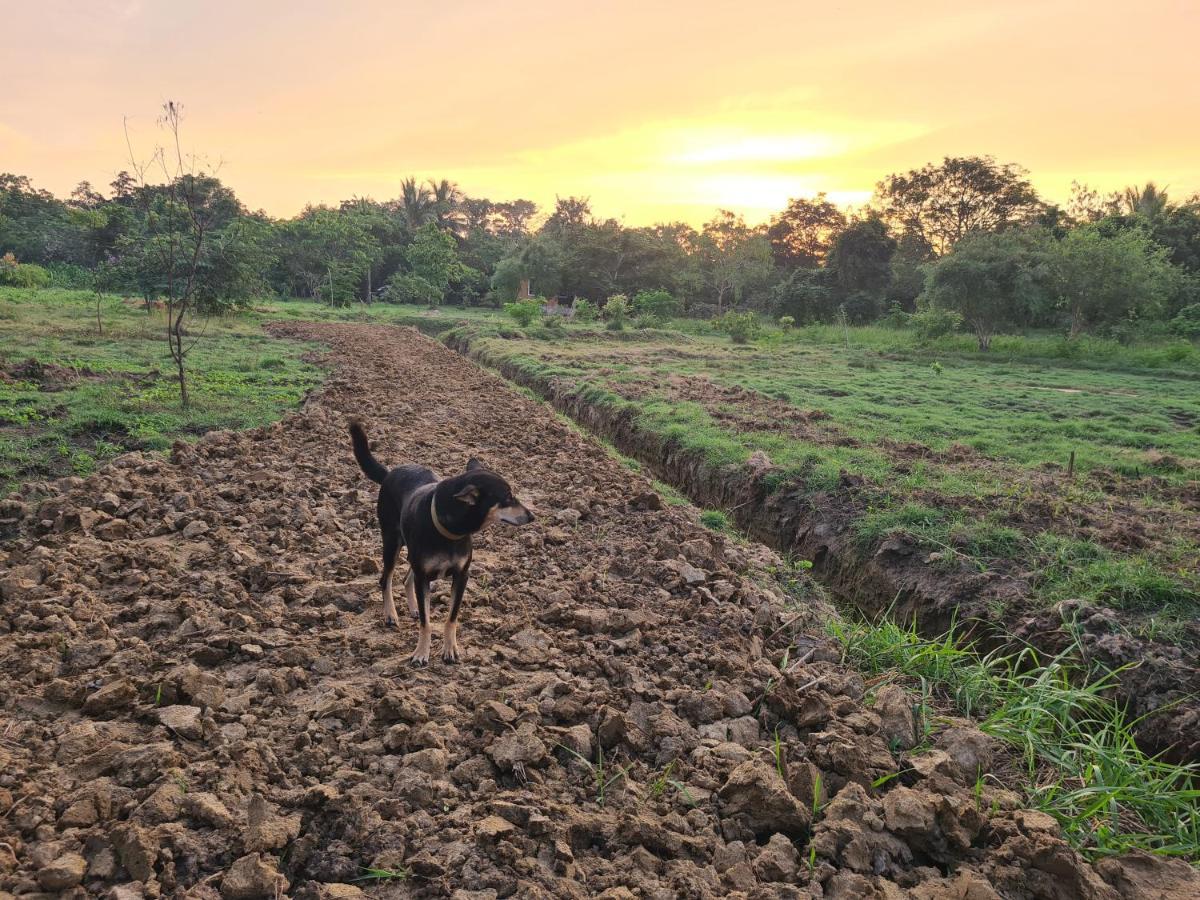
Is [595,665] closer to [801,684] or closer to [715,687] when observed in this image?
[715,687]

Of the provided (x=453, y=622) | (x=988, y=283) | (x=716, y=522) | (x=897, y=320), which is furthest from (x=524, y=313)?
(x=453, y=622)

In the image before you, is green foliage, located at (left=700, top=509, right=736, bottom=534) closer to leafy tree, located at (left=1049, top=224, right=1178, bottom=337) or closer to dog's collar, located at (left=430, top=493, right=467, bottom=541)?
dog's collar, located at (left=430, top=493, right=467, bottom=541)

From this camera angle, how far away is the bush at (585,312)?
3791cm

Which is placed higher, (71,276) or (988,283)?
(71,276)

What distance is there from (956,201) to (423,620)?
152ft

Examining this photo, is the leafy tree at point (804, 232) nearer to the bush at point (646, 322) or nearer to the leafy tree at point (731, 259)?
the leafy tree at point (731, 259)

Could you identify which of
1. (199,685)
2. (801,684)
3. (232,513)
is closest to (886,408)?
(801,684)

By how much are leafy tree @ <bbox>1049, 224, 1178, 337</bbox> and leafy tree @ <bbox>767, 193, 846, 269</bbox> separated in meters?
30.8

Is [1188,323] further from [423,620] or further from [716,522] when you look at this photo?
[423,620]

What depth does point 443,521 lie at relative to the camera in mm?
3689

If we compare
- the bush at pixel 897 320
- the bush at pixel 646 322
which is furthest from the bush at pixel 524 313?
the bush at pixel 897 320

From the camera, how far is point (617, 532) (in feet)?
21.7

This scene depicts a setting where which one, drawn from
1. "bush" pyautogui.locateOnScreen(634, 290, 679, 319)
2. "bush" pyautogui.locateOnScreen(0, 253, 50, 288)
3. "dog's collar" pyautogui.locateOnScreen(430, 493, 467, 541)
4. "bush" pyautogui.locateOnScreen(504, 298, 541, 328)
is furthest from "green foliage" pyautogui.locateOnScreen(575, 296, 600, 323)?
"dog's collar" pyautogui.locateOnScreen(430, 493, 467, 541)

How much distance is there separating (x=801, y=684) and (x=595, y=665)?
3.97ft
